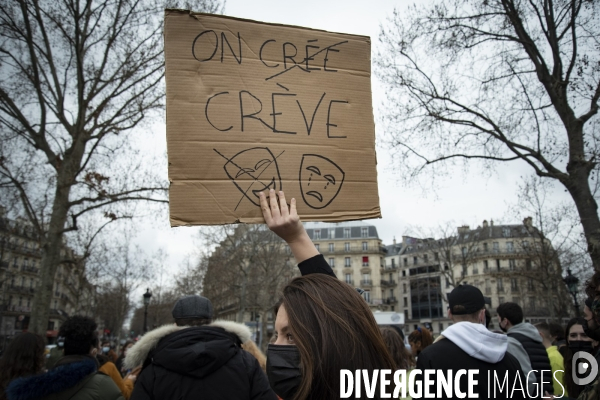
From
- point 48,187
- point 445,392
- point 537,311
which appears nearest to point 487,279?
point 537,311

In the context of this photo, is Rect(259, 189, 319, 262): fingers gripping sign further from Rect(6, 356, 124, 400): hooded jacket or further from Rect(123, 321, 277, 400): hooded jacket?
Rect(6, 356, 124, 400): hooded jacket

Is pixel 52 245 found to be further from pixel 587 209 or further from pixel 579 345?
pixel 587 209

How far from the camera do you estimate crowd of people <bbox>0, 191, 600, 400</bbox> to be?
154 cm

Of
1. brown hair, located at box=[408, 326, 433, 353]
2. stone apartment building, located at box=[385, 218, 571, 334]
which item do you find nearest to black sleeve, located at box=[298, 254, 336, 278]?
brown hair, located at box=[408, 326, 433, 353]

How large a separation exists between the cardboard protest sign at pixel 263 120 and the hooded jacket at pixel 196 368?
0.71 metres

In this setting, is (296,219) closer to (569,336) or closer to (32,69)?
(569,336)

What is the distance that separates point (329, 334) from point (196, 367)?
1144 mm

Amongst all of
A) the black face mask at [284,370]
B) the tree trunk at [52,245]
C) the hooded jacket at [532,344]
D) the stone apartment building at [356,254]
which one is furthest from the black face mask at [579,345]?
the stone apartment building at [356,254]

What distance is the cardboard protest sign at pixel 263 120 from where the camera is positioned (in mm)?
2316

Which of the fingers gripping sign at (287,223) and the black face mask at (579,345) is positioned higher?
the fingers gripping sign at (287,223)

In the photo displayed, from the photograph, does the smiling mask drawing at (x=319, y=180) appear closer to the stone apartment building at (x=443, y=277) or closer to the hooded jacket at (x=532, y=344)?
the hooded jacket at (x=532, y=344)

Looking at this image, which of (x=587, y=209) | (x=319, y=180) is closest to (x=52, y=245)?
(x=319, y=180)

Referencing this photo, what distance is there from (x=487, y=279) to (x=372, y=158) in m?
69.2

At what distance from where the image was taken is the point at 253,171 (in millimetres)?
2373
